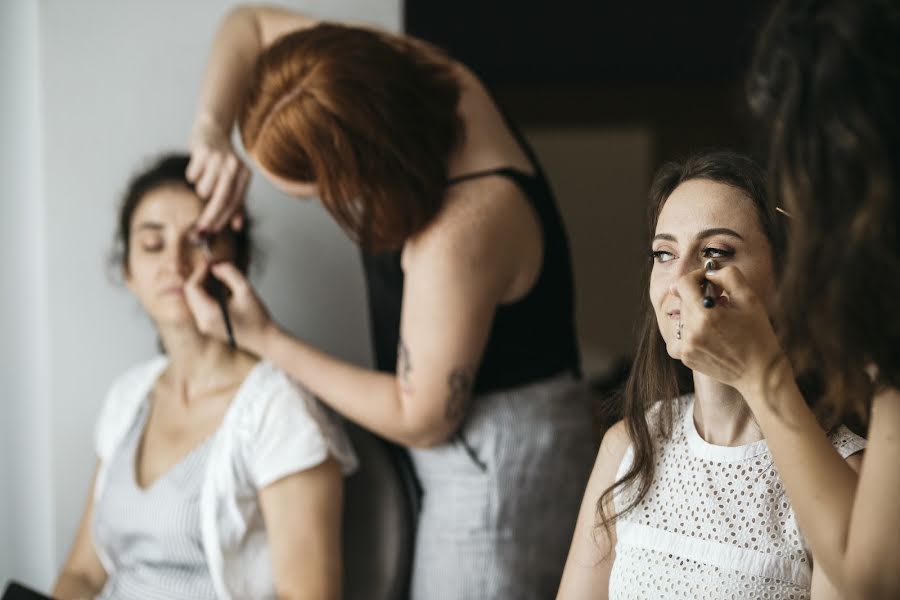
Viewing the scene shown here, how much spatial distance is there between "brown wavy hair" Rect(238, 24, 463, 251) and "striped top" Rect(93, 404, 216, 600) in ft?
1.52

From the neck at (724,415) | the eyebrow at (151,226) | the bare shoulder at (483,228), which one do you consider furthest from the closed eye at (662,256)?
the eyebrow at (151,226)

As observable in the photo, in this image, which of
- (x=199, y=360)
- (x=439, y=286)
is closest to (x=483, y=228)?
(x=439, y=286)

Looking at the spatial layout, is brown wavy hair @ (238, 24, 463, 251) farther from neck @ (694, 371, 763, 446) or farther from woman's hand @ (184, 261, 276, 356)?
neck @ (694, 371, 763, 446)

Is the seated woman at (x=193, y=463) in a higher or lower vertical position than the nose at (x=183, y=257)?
lower

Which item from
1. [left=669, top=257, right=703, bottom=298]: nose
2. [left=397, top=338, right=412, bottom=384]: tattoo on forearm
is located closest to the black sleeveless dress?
[left=397, top=338, right=412, bottom=384]: tattoo on forearm

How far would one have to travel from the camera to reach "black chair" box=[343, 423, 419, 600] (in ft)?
5.22

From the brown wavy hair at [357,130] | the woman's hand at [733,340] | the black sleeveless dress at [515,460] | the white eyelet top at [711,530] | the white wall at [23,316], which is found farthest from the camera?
the white wall at [23,316]

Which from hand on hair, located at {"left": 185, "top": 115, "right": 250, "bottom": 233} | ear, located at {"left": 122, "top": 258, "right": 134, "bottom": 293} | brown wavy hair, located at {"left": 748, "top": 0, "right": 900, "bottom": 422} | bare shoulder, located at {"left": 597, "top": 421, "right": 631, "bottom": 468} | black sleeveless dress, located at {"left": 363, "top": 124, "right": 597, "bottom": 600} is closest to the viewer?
brown wavy hair, located at {"left": 748, "top": 0, "right": 900, "bottom": 422}

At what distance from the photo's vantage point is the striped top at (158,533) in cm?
151

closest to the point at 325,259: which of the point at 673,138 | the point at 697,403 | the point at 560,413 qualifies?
the point at 560,413

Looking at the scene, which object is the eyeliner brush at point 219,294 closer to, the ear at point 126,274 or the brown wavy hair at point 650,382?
the ear at point 126,274

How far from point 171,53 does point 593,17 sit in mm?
2282

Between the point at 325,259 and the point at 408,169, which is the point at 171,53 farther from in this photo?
the point at 408,169

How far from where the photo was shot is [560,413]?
4.99 feet
